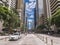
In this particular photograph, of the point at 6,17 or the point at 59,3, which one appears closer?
the point at 6,17

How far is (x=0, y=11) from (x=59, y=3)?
6366cm

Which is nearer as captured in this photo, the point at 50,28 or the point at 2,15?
the point at 2,15

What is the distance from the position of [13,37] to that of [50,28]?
99034 millimetres

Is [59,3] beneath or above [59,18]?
above

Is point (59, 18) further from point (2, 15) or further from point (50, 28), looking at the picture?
point (50, 28)

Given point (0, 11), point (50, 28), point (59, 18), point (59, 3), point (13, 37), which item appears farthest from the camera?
point (50, 28)

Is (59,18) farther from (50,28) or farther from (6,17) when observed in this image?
(50,28)

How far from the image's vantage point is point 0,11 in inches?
2087

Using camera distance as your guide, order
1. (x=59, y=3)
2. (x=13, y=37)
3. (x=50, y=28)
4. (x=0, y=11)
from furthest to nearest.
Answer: (x=50, y=28) < (x=59, y=3) < (x=0, y=11) < (x=13, y=37)

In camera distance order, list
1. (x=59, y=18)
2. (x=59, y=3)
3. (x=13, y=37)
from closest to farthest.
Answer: (x=13, y=37)
(x=59, y=18)
(x=59, y=3)

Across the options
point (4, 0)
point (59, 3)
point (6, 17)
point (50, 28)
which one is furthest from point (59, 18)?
point (50, 28)

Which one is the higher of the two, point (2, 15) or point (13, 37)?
point (2, 15)

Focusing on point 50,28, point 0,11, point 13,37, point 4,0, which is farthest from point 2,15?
point 50,28

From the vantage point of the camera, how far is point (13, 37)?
35.8 m
